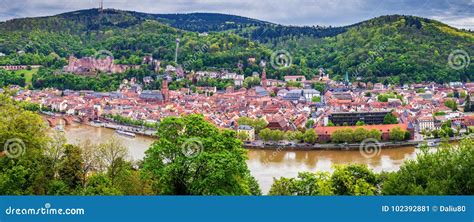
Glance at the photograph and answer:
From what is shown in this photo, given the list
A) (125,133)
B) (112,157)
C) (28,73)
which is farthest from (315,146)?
(28,73)

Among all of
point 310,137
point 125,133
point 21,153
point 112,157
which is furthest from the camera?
point 125,133

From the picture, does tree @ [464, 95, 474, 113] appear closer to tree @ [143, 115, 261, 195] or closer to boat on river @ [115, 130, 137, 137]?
boat on river @ [115, 130, 137, 137]

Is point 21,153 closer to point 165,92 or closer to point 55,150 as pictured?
point 55,150

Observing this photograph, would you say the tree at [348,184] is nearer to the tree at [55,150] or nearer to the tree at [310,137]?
the tree at [55,150]

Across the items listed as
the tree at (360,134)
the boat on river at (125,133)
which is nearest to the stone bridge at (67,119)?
the boat on river at (125,133)

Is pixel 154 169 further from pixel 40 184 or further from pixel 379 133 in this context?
pixel 379 133

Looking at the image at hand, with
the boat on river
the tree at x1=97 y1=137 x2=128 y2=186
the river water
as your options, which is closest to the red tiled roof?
the river water
